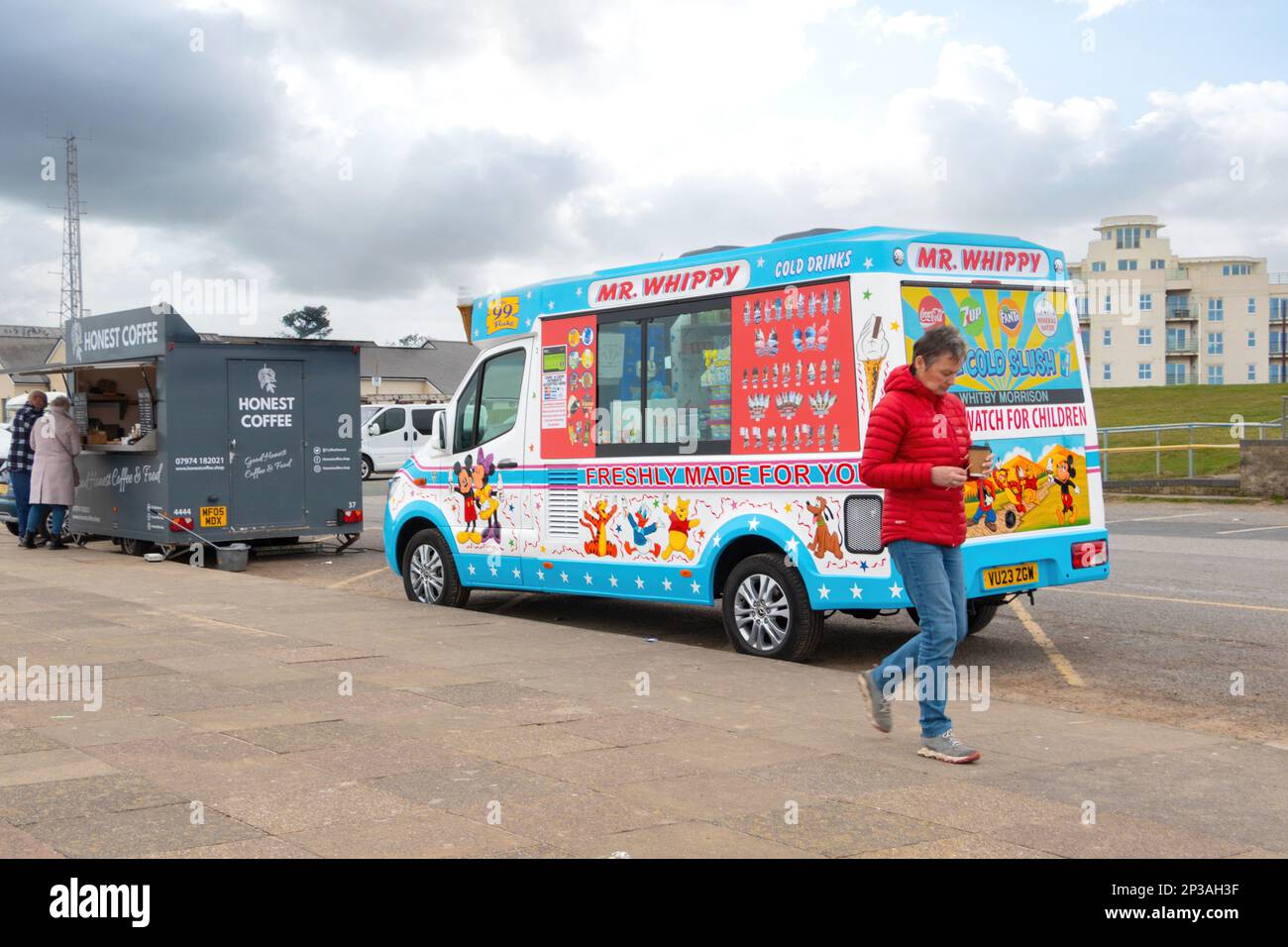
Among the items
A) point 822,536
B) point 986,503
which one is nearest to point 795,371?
point 822,536

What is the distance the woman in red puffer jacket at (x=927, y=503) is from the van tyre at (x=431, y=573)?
6258 mm

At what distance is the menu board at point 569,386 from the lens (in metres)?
10.5

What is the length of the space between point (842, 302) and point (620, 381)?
87.6 inches

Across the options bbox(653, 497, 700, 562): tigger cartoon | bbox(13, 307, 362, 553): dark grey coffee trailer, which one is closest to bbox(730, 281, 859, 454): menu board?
bbox(653, 497, 700, 562): tigger cartoon

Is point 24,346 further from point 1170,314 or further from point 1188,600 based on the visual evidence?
point 1188,600

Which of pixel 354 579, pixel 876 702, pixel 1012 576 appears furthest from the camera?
pixel 354 579

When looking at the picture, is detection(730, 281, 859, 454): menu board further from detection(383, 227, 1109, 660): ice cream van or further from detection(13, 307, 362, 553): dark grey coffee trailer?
detection(13, 307, 362, 553): dark grey coffee trailer

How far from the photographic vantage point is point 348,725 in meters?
6.90

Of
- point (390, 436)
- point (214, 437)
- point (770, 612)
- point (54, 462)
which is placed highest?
point (390, 436)

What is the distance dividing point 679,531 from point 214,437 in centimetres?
868

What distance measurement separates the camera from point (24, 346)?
96.6 meters

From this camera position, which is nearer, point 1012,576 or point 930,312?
point 930,312

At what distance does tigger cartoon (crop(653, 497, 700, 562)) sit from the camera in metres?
9.76

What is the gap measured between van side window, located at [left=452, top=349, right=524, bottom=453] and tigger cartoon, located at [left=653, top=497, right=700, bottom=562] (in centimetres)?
198
